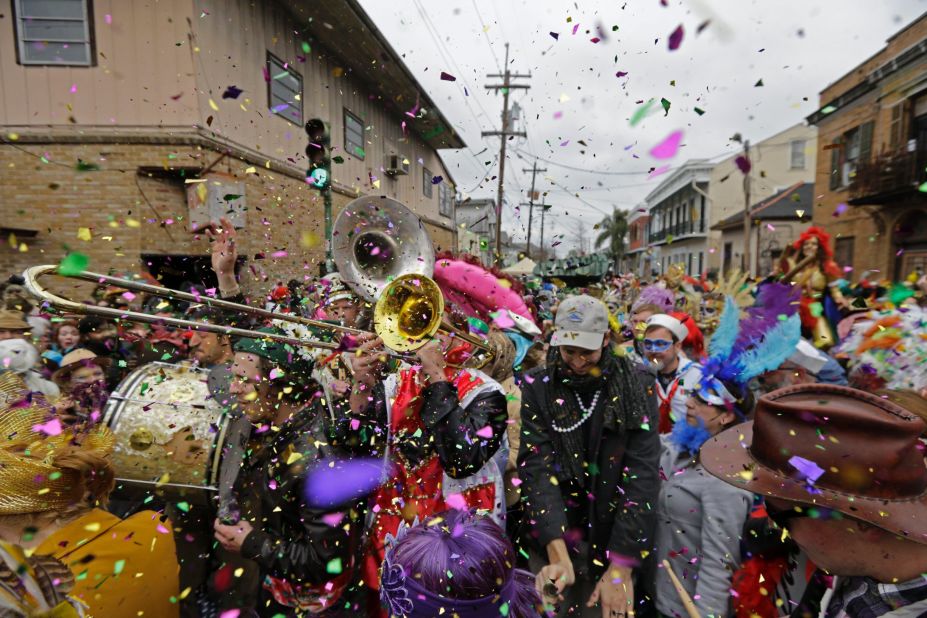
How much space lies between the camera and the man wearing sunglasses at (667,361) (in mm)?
3109

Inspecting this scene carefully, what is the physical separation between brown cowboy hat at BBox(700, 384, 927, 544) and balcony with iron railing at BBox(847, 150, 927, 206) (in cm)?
1766

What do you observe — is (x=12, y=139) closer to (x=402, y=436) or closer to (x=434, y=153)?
(x=402, y=436)

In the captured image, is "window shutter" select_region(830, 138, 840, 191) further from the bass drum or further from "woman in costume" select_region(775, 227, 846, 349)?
the bass drum

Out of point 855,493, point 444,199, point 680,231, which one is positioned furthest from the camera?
point 680,231

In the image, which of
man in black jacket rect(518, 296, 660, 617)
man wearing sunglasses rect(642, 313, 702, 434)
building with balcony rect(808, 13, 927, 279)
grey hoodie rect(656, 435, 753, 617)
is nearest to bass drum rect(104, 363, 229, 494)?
man in black jacket rect(518, 296, 660, 617)

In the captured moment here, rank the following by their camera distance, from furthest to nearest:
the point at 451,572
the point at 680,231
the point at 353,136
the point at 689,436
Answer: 1. the point at 680,231
2. the point at 353,136
3. the point at 689,436
4. the point at 451,572

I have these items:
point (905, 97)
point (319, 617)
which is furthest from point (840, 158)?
point (319, 617)

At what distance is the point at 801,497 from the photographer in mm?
1236

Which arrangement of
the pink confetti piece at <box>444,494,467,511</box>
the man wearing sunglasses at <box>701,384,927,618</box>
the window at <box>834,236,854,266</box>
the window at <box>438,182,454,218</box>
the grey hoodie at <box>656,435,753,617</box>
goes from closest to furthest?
the man wearing sunglasses at <box>701,384,927,618</box> < the grey hoodie at <box>656,435,753,617</box> < the pink confetti piece at <box>444,494,467,511</box> < the window at <box>834,236,854,266</box> < the window at <box>438,182,454,218</box>

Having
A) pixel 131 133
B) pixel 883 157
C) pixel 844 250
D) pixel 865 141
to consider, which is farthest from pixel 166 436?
pixel 844 250

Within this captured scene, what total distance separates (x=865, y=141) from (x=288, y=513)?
67.8ft

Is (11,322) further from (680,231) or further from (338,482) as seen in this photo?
(680,231)

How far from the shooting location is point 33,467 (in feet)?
5.45

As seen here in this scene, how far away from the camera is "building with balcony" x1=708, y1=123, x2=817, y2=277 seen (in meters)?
25.8
